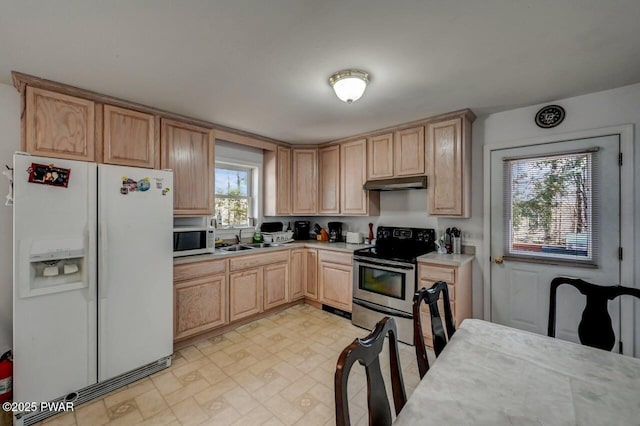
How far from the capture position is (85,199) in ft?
6.29

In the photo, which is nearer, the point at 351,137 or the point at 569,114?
the point at 569,114

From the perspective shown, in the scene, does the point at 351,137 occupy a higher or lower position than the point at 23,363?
higher

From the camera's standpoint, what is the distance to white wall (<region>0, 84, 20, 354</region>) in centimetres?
211

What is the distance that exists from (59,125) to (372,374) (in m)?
2.76

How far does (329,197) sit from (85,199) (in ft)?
8.85

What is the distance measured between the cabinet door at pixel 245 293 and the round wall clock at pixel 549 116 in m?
3.29

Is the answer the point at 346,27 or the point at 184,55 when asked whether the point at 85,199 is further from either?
the point at 346,27

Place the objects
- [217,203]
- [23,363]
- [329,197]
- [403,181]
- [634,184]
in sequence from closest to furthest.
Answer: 1. [23,363]
2. [634,184]
3. [403,181]
4. [217,203]
5. [329,197]

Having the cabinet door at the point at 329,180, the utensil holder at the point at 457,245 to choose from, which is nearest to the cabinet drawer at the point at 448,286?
the utensil holder at the point at 457,245

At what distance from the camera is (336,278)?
11.2 feet

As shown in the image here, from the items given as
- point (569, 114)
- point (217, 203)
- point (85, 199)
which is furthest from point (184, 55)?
point (569, 114)

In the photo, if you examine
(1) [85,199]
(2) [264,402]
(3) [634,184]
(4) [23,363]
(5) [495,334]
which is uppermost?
(3) [634,184]

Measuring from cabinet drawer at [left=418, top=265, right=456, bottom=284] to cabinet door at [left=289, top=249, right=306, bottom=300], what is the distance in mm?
1630

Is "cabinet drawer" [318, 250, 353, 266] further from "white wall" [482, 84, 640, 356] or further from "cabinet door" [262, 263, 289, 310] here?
"white wall" [482, 84, 640, 356]
